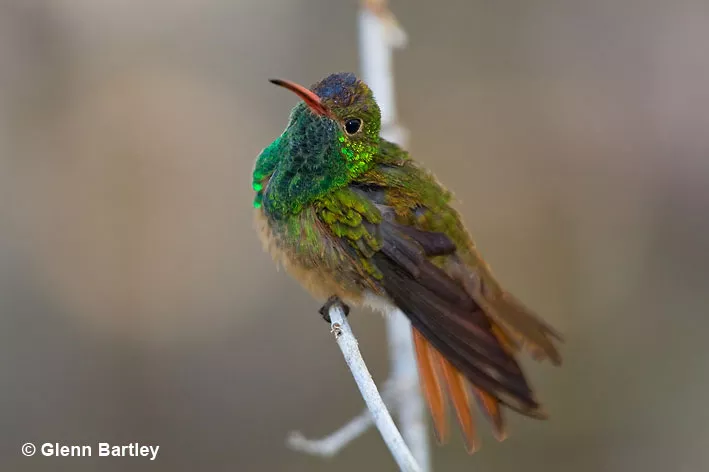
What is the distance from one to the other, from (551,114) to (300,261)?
3138 millimetres

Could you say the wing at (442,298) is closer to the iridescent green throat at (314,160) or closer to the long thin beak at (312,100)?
the iridescent green throat at (314,160)

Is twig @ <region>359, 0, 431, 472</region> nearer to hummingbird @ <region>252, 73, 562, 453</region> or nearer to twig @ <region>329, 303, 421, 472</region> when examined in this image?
hummingbird @ <region>252, 73, 562, 453</region>

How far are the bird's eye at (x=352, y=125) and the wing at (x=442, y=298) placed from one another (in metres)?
0.18

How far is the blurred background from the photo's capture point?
460 cm

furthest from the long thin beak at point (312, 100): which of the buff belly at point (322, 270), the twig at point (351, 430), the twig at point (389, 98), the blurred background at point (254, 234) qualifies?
the blurred background at point (254, 234)

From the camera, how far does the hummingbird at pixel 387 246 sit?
237 centimetres

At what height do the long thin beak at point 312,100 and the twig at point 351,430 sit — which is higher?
the long thin beak at point 312,100

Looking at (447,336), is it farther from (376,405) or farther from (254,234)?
(254,234)

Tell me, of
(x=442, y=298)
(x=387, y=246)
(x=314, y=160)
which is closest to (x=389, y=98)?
(x=314, y=160)

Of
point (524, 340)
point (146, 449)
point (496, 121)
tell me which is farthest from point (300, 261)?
point (496, 121)

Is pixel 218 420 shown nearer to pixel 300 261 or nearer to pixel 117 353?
pixel 117 353

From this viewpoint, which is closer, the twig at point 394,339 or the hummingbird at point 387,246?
the hummingbird at point 387,246

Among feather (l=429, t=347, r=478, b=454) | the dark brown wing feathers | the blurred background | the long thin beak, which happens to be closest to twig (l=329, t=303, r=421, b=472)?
the dark brown wing feathers

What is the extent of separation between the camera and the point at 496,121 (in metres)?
5.11
